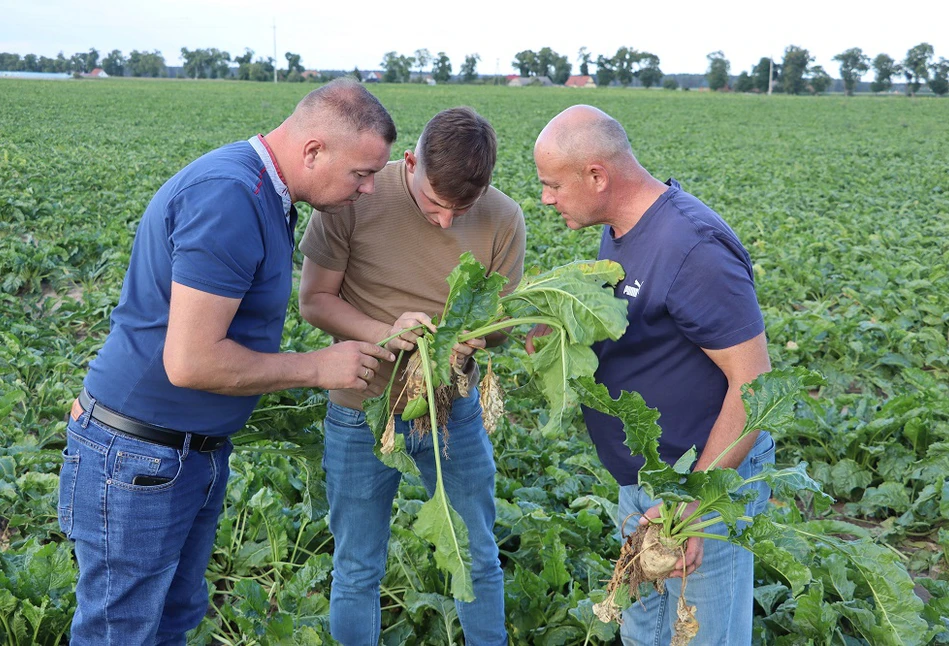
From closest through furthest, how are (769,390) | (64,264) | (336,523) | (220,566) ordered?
(769,390)
(336,523)
(220,566)
(64,264)

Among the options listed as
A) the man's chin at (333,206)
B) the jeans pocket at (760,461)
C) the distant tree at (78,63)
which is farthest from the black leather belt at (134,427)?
the distant tree at (78,63)

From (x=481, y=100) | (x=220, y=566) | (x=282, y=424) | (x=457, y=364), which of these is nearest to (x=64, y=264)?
Answer: (x=220, y=566)

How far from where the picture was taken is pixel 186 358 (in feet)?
6.97

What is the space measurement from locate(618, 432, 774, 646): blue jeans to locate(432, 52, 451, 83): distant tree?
4110 inches

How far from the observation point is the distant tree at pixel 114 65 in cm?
11856

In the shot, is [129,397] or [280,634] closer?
[129,397]

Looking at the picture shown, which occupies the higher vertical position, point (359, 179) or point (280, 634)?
point (359, 179)

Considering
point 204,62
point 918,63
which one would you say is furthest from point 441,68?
point 918,63

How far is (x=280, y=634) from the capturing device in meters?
3.02

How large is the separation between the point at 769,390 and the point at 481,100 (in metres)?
49.6

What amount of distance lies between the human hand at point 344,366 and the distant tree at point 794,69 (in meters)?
91.2

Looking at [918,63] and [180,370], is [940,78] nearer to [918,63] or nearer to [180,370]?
[918,63]

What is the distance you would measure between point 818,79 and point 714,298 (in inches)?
3640

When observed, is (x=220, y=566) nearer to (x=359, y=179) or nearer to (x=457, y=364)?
(x=457, y=364)
